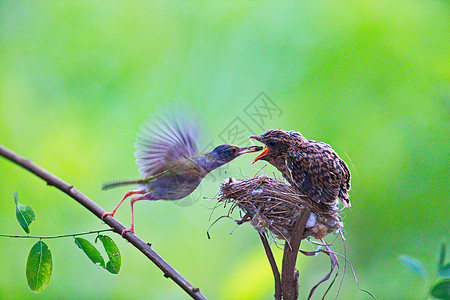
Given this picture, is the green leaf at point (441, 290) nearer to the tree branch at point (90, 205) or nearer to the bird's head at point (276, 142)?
the tree branch at point (90, 205)

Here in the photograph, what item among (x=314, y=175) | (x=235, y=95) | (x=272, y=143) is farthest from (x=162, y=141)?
(x=235, y=95)

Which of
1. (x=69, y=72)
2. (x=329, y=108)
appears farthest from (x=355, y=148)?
(x=69, y=72)

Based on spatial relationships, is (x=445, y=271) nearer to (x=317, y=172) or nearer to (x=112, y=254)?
(x=317, y=172)

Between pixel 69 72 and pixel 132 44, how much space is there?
1.41ft

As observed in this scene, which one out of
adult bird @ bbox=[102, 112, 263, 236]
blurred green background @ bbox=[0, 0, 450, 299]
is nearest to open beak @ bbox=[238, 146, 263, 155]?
adult bird @ bbox=[102, 112, 263, 236]

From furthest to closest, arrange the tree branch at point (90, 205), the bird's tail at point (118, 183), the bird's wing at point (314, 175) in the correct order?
the bird's wing at point (314, 175)
the bird's tail at point (118, 183)
the tree branch at point (90, 205)

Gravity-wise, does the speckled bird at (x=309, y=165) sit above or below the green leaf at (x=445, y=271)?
above

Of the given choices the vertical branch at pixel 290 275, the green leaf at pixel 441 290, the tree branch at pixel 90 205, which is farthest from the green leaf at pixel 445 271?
the tree branch at pixel 90 205

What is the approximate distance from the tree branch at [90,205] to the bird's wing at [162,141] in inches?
16.8

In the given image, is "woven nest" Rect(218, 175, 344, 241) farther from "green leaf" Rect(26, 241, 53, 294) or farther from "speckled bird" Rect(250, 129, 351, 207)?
"green leaf" Rect(26, 241, 53, 294)

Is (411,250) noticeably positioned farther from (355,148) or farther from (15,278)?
(15,278)

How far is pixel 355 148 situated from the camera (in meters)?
2.49

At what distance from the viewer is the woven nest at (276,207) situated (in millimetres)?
1129

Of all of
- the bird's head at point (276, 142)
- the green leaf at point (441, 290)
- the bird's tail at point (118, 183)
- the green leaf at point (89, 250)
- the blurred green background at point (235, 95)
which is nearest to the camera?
the green leaf at point (441, 290)
